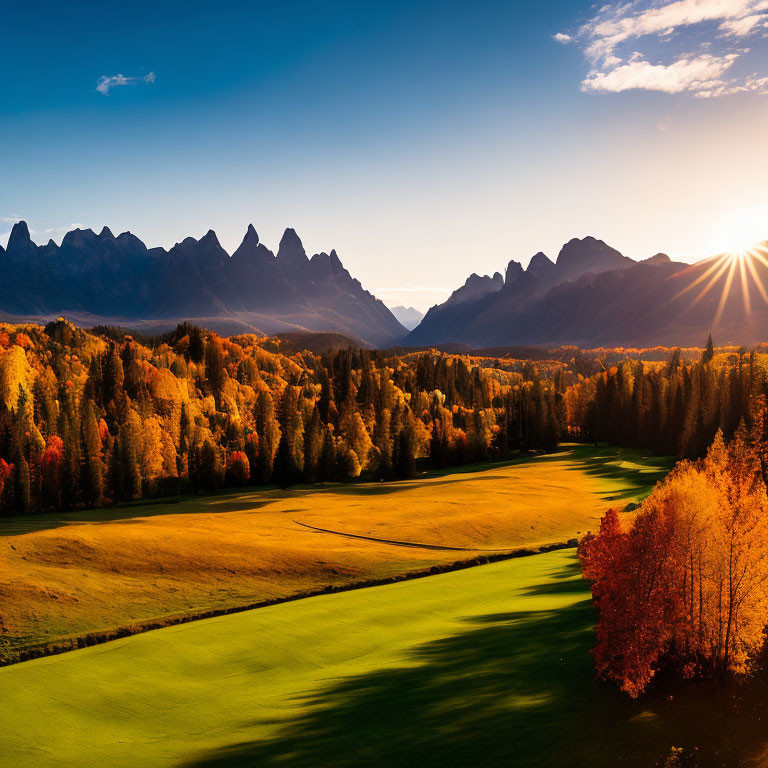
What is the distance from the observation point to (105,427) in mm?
160250

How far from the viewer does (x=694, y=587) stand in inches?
1222

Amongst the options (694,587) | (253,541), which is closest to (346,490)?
(253,541)

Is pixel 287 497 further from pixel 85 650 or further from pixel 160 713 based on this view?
pixel 160 713

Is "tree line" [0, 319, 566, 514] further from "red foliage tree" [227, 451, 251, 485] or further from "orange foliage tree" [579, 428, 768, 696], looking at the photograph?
"orange foliage tree" [579, 428, 768, 696]

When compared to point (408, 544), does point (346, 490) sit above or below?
below

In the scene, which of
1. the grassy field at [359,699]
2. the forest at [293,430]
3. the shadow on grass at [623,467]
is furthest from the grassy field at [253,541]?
the forest at [293,430]

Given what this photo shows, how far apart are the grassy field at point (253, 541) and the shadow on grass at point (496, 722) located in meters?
26.6

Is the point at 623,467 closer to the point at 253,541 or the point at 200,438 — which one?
the point at 253,541

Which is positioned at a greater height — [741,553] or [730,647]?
[741,553]

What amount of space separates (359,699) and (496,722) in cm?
874

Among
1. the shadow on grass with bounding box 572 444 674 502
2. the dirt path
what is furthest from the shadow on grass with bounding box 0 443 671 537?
the dirt path

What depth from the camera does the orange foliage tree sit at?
99.2 feet

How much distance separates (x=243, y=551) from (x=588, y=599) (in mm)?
41315

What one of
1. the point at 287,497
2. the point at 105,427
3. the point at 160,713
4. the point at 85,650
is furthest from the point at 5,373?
the point at 160,713
